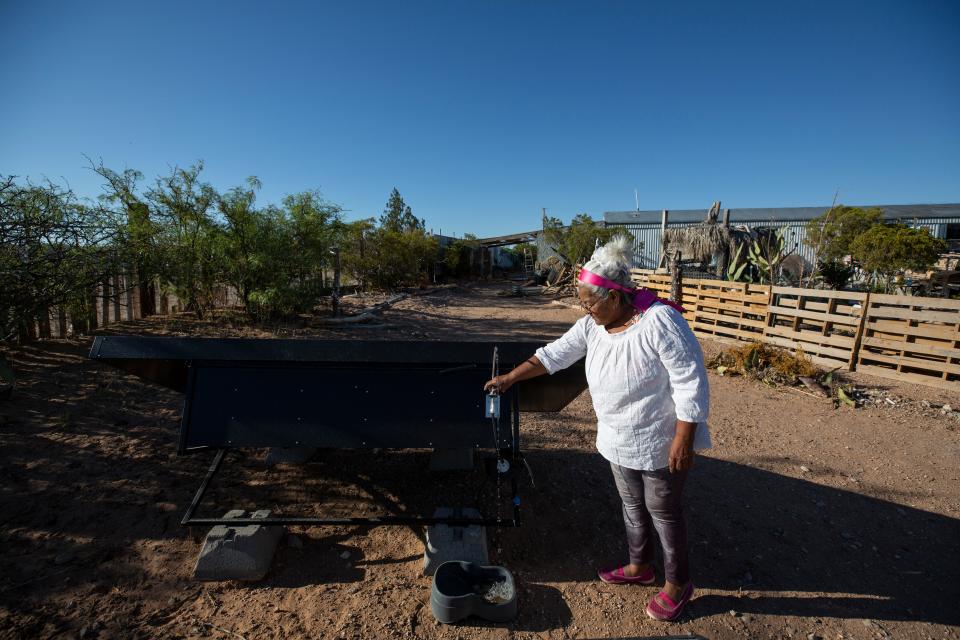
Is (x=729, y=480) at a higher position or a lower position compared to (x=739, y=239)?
lower

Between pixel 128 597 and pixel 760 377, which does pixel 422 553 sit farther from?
pixel 760 377

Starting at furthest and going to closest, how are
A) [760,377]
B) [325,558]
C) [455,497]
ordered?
[760,377] < [455,497] < [325,558]

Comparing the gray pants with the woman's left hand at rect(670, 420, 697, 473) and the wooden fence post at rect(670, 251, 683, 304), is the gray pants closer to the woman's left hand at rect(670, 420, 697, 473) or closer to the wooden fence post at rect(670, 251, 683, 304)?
the woman's left hand at rect(670, 420, 697, 473)

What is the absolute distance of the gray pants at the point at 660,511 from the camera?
6.38 ft

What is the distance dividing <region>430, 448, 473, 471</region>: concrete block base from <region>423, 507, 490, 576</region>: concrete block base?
80 centimetres

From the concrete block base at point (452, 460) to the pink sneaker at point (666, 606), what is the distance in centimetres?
151

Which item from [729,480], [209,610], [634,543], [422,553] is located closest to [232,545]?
[209,610]

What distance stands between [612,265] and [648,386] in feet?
1.77

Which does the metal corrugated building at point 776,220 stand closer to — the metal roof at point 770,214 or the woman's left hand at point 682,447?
the metal roof at point 770,214

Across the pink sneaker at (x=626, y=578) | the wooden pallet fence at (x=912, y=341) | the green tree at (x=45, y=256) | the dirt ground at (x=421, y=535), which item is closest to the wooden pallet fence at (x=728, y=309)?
the wooden pallet fence at (x=912, y=341)

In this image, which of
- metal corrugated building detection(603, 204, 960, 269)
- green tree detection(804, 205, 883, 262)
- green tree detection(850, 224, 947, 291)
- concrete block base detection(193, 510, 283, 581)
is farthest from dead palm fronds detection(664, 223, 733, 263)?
concrete block base detection(193, 510, 283, 581)

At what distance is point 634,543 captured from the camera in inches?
89.0

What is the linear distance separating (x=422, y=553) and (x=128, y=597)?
1428 mm

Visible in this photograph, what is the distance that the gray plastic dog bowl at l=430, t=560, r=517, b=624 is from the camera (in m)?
1.99
